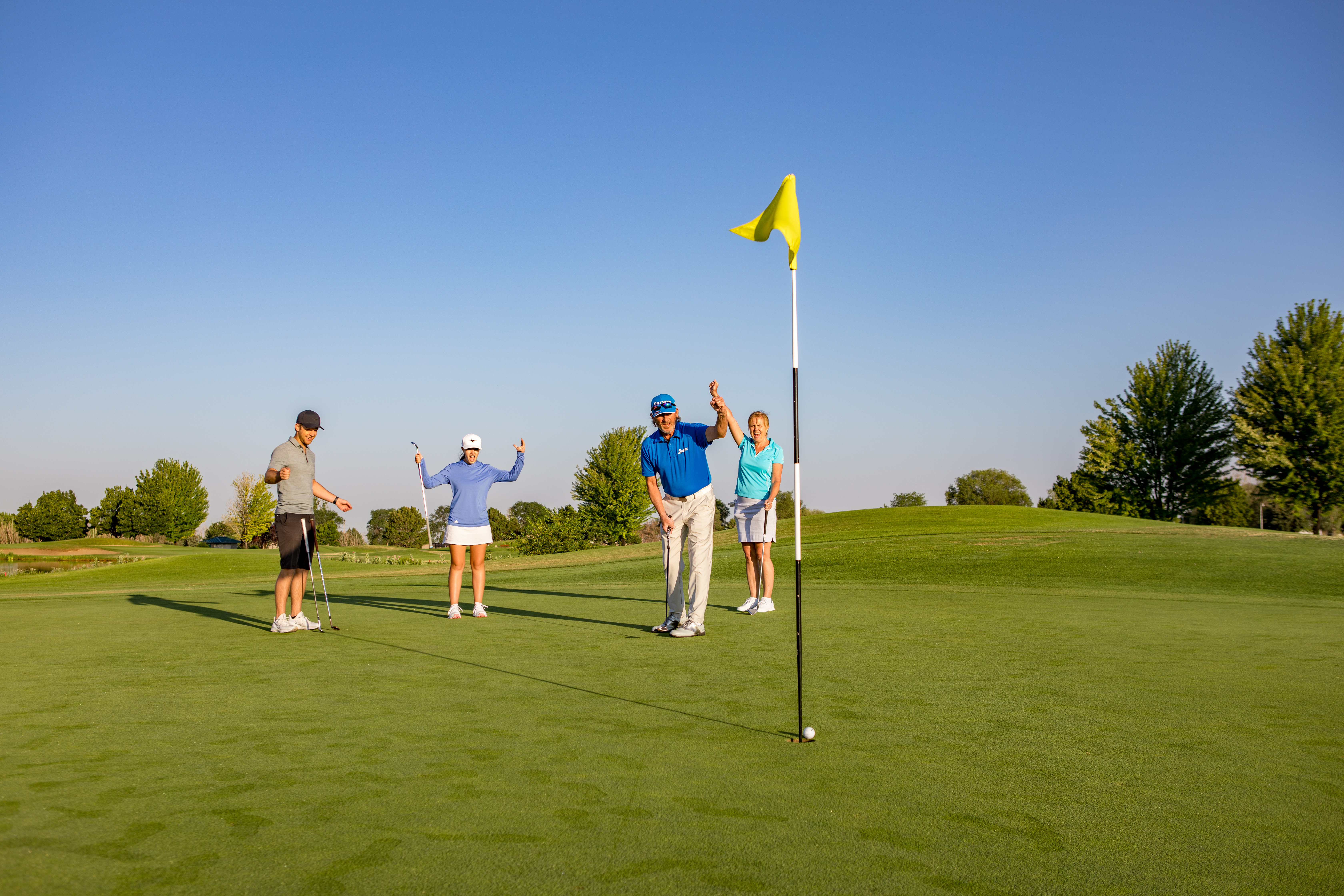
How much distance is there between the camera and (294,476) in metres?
9.73

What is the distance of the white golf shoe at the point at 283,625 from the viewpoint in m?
9.49

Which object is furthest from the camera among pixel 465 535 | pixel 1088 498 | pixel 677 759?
pixel 1088 498

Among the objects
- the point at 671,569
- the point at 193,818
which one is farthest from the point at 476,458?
the point at 193,818

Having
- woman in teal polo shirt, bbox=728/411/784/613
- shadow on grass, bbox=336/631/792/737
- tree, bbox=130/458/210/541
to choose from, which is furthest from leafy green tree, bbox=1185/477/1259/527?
tree, bbox=130/458/210/541

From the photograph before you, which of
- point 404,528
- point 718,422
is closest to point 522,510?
point 404,528

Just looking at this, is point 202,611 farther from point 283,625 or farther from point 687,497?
point 687,497

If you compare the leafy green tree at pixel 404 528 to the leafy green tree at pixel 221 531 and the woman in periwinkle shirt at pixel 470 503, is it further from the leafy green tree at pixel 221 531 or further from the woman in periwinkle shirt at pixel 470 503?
the woman in periwinkle shirt at pixel 470 503

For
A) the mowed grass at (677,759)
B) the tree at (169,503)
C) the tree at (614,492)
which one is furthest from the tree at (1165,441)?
the tree at (169,503)

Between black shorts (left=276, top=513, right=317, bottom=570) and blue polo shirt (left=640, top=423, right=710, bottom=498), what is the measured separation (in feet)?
12.8

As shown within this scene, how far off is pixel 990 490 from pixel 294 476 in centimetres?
11665

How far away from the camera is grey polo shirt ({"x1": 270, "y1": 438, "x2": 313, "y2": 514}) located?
9602 millimetres

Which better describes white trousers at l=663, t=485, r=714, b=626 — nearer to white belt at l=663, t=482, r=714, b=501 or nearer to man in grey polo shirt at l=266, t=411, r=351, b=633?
white belt at l=663, t=482, r=714, b=501

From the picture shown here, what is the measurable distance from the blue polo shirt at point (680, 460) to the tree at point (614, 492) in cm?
5156

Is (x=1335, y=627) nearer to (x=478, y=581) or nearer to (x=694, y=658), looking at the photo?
(x=694, y=658)
